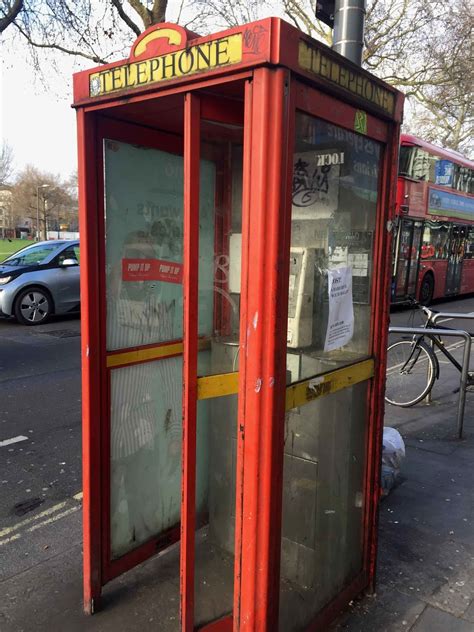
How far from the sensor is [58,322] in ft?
33.3

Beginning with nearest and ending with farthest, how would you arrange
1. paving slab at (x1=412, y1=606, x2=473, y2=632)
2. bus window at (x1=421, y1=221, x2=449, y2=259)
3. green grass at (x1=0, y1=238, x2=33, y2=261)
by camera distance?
paving slab at (x1=412, y1=606, x2=473, y2=632), bus window at (x1=421, y1=221, x2=449, y2=259), green grass at (x1=0, y1=238, x2=33, y2=261)

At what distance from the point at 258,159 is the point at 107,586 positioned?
82.6 inches

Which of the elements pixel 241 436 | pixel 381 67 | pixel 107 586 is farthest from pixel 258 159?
pixel 381 67

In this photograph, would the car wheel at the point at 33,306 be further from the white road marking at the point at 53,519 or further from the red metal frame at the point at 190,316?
the red metal frame at the point at 190,316

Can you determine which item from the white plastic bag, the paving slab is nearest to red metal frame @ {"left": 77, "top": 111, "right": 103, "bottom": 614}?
the paving slab

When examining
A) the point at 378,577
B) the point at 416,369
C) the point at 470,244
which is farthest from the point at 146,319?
the point at 470,244

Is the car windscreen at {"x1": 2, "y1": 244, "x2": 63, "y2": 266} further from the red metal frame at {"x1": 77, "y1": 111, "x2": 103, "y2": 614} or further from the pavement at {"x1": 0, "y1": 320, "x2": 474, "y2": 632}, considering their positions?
the red metal frame at {"x1": 77, "y1": 111, "x2": 103, "y2": 614}

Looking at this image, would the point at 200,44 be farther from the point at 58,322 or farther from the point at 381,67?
the point at 381,67

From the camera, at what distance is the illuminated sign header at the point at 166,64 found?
1629 mm

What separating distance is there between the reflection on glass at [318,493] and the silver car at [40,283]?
333 inches

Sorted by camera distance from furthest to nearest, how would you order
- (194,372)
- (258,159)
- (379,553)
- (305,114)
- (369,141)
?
(379,553) → (369,141) → (194,372) → (305,114) → (258,159)

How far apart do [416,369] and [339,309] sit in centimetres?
392

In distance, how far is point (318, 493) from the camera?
2.23 m

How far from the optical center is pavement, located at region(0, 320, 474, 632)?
2324 millimetres
